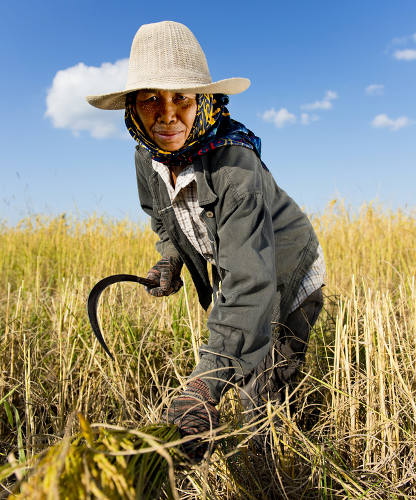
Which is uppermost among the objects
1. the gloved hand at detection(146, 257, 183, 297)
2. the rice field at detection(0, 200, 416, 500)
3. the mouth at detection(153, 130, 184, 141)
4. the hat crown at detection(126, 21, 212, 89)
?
the hat crown at detection(126, 21, 212, 89)

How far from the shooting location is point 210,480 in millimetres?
1333

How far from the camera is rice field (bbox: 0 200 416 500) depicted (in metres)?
0.66

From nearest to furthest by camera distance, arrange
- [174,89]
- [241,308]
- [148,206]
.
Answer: [241,308] < [174,89] < [148,206]

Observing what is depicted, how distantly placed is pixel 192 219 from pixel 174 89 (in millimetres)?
495

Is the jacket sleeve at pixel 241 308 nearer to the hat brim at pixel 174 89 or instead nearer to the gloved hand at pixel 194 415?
the gloved hand at pixel 194 415

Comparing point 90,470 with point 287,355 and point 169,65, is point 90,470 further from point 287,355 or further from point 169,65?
point 287,355

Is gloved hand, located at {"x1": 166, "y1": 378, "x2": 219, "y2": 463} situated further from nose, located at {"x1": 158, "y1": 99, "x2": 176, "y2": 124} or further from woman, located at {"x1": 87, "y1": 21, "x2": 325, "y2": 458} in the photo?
Answer: nose, located at {"x1": 158, "y1": 99, "x2": 176, "y2": 124}

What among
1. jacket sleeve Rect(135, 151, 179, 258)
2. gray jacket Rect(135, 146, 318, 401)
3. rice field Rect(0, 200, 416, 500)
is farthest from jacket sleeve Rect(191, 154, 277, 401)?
jacket sleeve Rect(135, 151, 179, 258)

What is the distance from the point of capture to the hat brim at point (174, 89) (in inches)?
50.6

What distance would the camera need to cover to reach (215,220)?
1.39 metres

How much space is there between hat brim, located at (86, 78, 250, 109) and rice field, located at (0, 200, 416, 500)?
2.47ft

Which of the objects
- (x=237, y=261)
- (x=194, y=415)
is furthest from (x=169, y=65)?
(x=194, y=415)

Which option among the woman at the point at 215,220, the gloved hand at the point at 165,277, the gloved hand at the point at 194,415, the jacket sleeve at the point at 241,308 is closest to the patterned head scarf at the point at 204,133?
the woman at the point at 215,220

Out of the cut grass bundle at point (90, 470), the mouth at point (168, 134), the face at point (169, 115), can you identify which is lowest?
the cut grass bundle at point (90, 470)
